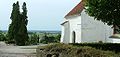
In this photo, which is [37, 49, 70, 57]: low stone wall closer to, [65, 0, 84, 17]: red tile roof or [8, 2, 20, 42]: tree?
[65, 0, 84, 17]: red tile roof

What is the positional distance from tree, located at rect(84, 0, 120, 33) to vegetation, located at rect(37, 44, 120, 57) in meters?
4.27

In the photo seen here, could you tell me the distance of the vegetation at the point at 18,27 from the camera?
7088 centimetres

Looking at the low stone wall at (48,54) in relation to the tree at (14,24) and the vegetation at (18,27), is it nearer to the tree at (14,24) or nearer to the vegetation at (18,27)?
the vegetation at (18,27)

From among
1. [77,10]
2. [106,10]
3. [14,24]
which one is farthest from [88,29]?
[106,10]

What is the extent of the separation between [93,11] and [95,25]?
90.8 feet

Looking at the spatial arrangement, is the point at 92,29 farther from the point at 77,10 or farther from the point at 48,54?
the point at 48,54

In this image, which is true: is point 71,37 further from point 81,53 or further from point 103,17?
point 81,53

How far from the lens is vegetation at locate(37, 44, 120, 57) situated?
21.7m

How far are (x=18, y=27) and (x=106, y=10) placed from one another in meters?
43.8

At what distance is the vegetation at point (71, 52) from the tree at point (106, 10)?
4275 mm

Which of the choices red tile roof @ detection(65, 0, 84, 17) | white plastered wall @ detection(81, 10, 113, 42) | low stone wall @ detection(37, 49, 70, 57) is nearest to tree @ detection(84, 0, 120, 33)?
low stone wall @ detection(37, 49, 70, 57)

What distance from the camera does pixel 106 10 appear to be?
31.2 m

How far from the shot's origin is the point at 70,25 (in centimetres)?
6538

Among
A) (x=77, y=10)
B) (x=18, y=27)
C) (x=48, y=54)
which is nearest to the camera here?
(x=48, y=54)
